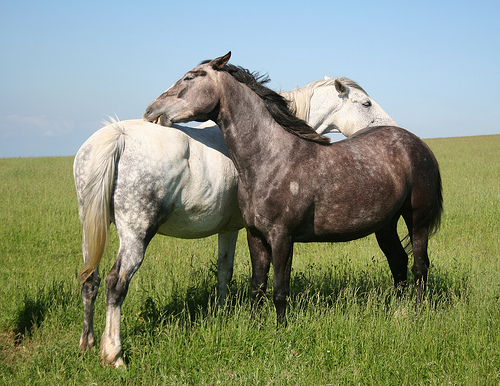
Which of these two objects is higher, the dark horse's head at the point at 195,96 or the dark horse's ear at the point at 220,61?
the dark horse's ear at the point at 220,61

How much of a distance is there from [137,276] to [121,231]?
8.40 feet

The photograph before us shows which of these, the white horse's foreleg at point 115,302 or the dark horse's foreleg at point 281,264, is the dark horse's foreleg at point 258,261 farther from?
the white horse's foreleg at point 115,302

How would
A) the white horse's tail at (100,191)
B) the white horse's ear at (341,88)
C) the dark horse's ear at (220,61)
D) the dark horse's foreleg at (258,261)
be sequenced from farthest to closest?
the white horse's ear at (341,88), the dark horse's foreleg at (258,261), the dark horse's ear at (220,61), the white horse's tail at (100,191)

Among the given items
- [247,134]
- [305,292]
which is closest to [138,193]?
[247,134]

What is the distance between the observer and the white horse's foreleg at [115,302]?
3840mm

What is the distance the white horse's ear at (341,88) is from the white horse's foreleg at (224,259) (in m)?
2.41

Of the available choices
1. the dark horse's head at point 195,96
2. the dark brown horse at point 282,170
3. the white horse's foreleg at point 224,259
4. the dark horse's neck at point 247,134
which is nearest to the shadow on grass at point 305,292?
the white horse's foreleg at point 224,259

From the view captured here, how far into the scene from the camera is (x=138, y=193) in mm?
3904

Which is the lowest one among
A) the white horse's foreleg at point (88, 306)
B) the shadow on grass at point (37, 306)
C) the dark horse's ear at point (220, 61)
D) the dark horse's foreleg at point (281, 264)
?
the shadow on grass at point (37, 306)

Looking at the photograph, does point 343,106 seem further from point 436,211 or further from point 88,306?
point 88,306

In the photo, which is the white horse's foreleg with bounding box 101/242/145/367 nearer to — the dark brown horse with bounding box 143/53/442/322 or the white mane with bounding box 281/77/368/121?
the dark brown horse with bounding box 143/53/442/322

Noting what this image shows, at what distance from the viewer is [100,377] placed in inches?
145

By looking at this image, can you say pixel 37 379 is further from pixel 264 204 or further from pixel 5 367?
pixel 264 204

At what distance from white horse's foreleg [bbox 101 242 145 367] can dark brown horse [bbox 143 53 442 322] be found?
3.92 ft
